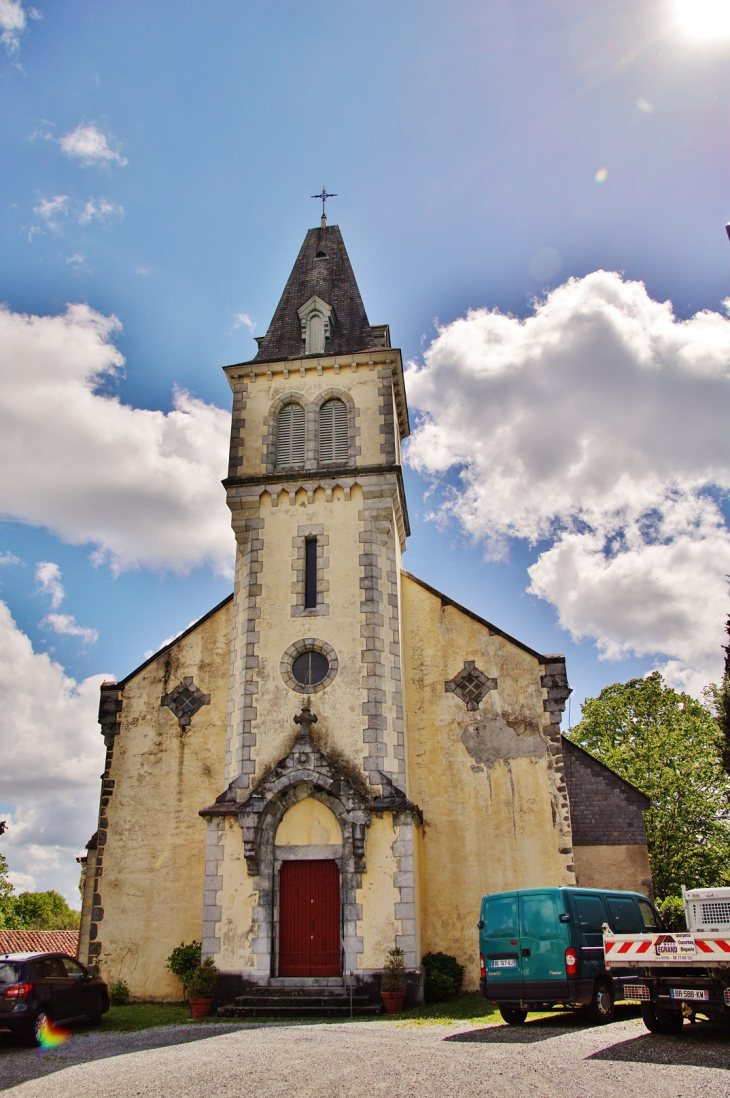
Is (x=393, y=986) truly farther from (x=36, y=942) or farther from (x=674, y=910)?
(x=36, y=942)

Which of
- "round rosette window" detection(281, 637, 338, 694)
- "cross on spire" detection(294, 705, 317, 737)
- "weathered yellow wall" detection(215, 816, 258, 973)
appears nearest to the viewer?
"weathered yellow wall" detection(215, 816, 258, 973)

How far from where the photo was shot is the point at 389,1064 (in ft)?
29.6

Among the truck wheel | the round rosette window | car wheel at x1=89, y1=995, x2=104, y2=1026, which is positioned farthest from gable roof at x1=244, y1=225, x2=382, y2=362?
the truck wheel

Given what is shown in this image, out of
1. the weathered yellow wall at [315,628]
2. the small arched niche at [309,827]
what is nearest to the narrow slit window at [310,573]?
the weathered yellow wall at [315,628]

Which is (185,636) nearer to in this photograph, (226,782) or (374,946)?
(226,782)

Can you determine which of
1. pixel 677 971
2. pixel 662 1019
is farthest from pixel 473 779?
pixel 677 971

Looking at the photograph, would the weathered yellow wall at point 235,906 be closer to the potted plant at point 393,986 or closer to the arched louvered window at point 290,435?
the potted plant at point 393,986

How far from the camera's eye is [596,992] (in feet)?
37.7

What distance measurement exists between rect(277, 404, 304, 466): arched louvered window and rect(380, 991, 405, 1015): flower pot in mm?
11689

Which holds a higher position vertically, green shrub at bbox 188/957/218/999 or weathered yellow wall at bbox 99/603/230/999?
weathered yellow wall at bbox 99/603/230/999

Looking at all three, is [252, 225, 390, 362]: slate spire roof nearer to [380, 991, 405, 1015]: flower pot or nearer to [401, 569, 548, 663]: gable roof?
[401, 569, 548, 663]: gable roof

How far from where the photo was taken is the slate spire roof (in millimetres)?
21786

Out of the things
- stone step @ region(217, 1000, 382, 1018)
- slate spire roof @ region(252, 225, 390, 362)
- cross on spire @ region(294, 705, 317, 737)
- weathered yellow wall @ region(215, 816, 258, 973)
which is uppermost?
slate spire roof @ region(252, 225, 390, 362)

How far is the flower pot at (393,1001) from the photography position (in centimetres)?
1441
